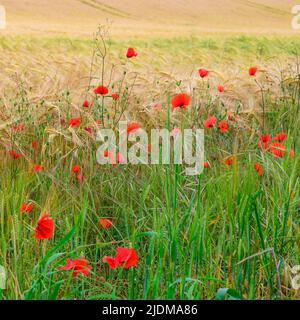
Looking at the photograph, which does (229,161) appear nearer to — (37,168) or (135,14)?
(37,168)

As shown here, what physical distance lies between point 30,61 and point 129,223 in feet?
4.23

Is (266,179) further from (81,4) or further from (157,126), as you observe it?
(81,4)

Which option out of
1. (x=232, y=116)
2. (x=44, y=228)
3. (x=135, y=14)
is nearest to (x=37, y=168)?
(x=44, y=228)

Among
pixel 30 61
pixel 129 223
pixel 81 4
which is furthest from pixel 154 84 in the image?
pixel 81 4

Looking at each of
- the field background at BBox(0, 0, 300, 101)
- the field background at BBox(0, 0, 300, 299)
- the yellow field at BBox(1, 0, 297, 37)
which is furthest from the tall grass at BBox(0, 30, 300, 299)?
the yellow field at BBox(1, 0, 297, 37)

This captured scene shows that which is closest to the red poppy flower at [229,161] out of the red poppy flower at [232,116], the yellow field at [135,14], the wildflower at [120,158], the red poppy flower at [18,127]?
the wildflower at [120,158]

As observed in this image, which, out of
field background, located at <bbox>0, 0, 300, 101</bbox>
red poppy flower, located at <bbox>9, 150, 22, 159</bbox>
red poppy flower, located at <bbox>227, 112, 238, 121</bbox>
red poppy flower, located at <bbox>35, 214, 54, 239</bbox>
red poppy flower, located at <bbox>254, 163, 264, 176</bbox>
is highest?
field background, located at <bbox>0, 0, 300, 101</bbox>

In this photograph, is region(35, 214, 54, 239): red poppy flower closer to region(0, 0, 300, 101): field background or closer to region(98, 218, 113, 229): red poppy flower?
region(98, 218, 113, 229): red poppy flower

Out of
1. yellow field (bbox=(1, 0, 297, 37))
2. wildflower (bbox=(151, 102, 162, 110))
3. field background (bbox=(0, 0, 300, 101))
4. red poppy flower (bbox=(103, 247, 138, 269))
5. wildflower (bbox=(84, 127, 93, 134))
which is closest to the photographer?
red poppy flower (bbox=(103, 247, 138, 269))

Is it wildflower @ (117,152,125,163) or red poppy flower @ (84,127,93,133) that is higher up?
red poppy flower @ (84,127,93,133)

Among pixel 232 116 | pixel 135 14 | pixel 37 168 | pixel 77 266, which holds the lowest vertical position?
pixel 77 266

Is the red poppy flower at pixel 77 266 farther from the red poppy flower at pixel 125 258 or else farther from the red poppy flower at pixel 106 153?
the red poppy flower at pixel 106 153

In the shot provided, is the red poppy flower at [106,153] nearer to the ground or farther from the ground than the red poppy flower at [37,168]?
farther from the ground

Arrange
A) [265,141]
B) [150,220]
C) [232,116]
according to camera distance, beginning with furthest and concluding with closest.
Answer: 1. [232,116]
2. [265,141]
3. [150,220]
